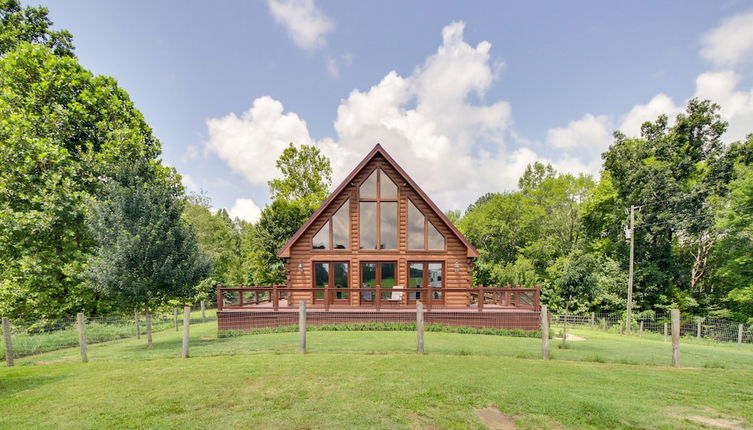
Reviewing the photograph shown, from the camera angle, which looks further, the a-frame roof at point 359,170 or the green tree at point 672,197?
the green tree at point 672,197

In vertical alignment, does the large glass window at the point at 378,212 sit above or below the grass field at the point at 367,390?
above

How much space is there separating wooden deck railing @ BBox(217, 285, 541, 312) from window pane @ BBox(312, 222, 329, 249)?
236cm

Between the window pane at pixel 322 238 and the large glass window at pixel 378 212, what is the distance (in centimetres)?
183

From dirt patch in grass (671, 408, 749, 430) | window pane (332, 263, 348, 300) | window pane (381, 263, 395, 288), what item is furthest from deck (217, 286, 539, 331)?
dirt patch in grass (671, 408, 749, 430)

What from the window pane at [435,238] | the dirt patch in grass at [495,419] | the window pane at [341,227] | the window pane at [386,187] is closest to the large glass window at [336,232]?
the window pane at [341,227]

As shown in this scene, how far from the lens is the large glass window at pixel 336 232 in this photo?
53.6 feet

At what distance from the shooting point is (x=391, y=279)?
1636 centimetres

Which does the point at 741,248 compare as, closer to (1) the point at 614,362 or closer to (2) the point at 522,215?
(2) the point at 522,215

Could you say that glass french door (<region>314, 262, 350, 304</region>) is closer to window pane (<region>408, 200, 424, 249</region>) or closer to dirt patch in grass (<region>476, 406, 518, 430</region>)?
window pane (<region>408, 200, 424, 249</region>)

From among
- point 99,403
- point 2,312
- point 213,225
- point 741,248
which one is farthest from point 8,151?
point 741,248

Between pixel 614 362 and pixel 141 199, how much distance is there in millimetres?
15245

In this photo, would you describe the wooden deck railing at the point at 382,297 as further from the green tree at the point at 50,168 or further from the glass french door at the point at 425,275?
the green tree at the point at 50,168

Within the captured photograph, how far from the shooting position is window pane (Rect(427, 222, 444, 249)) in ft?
53.7

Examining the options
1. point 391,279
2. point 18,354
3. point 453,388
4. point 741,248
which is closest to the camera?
point 453,388
